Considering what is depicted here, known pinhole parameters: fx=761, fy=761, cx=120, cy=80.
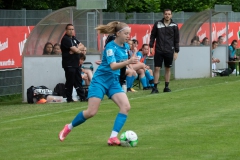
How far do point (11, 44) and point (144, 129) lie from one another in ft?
32.7

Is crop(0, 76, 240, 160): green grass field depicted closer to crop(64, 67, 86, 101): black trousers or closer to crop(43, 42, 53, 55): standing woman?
crop(64, 67, 86, 101): black trousers

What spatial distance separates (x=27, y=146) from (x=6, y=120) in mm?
4368

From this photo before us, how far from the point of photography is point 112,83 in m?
Result: 10.7

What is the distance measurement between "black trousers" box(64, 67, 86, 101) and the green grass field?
1.51 ft

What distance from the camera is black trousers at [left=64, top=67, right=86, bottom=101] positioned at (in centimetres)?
1845

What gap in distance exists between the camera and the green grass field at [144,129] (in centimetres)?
973

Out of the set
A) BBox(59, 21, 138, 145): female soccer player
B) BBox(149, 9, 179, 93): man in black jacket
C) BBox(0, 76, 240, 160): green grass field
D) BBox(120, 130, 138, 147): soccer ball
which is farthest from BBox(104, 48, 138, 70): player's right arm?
BBox(149, 9, 179, 93): man in black jacket

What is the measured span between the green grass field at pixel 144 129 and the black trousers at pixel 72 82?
0.46 m

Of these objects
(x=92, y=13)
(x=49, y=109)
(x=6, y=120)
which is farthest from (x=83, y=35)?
(x=6, y=120)

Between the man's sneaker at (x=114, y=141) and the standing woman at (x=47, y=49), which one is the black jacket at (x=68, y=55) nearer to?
the standing woman at (x=47, y=49)

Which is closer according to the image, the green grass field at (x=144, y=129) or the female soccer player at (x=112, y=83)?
the green grass field at (x=144, y=129)

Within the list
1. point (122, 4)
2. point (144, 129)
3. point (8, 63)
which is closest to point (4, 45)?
point (8, 63)

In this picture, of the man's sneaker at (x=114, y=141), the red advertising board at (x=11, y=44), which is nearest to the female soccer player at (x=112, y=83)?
the man's sneaker at (x=114, y=141)

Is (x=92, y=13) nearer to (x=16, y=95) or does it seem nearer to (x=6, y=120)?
(x=16, y=95)
